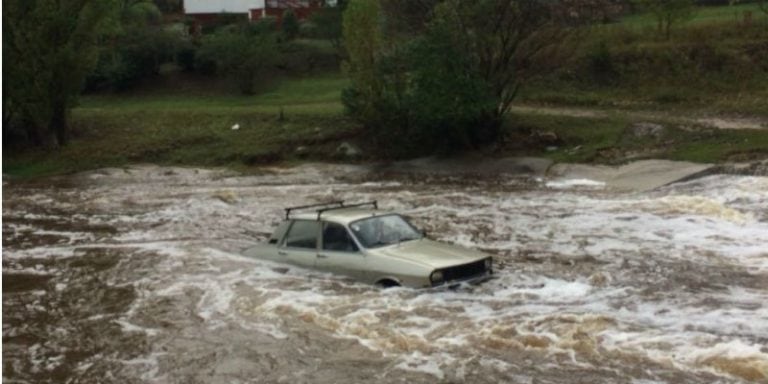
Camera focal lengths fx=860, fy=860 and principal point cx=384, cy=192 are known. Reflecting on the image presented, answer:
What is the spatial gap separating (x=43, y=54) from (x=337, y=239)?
2452 cm

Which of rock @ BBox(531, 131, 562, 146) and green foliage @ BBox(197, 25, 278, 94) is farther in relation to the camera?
green foliage @ BBox(197, 25, 278, 94)

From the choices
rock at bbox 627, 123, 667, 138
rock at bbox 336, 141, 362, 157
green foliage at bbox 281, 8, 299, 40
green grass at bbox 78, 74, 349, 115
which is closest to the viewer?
rock at bbox 627, 123, 667, 138

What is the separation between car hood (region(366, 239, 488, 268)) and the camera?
11422 millimetres

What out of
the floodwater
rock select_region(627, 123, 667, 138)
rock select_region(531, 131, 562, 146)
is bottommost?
the floodwater

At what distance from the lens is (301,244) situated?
13.3m

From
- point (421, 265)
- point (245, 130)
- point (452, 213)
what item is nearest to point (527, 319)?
point (421, 265)

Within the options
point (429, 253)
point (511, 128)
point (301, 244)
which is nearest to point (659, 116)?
point (511, 128)

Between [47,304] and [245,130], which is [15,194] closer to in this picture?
[245,130]

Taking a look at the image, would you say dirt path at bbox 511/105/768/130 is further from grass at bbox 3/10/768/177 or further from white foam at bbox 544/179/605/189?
white foam at bbox 544/179/605/189

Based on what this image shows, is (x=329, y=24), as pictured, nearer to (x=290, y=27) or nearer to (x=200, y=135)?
(x=290, y=27)

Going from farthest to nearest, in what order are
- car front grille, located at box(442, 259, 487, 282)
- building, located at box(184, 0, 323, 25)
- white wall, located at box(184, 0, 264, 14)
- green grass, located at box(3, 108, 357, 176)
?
white wall, located at box(184, 0, 264, 14) < building, located at box(184, 0, 323, 25) < green grass, located at box(3, 108, 357, 176) < car front grille, located at box(442, 259, 487, 282)

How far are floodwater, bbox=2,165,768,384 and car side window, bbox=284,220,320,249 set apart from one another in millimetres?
503

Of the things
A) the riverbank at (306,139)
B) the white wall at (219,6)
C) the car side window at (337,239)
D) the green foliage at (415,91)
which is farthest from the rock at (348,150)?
the white wall at (219,6)

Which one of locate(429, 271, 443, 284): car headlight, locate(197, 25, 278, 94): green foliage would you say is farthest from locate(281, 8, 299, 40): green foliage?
locate(429, 271, 443, 284): car headlight
